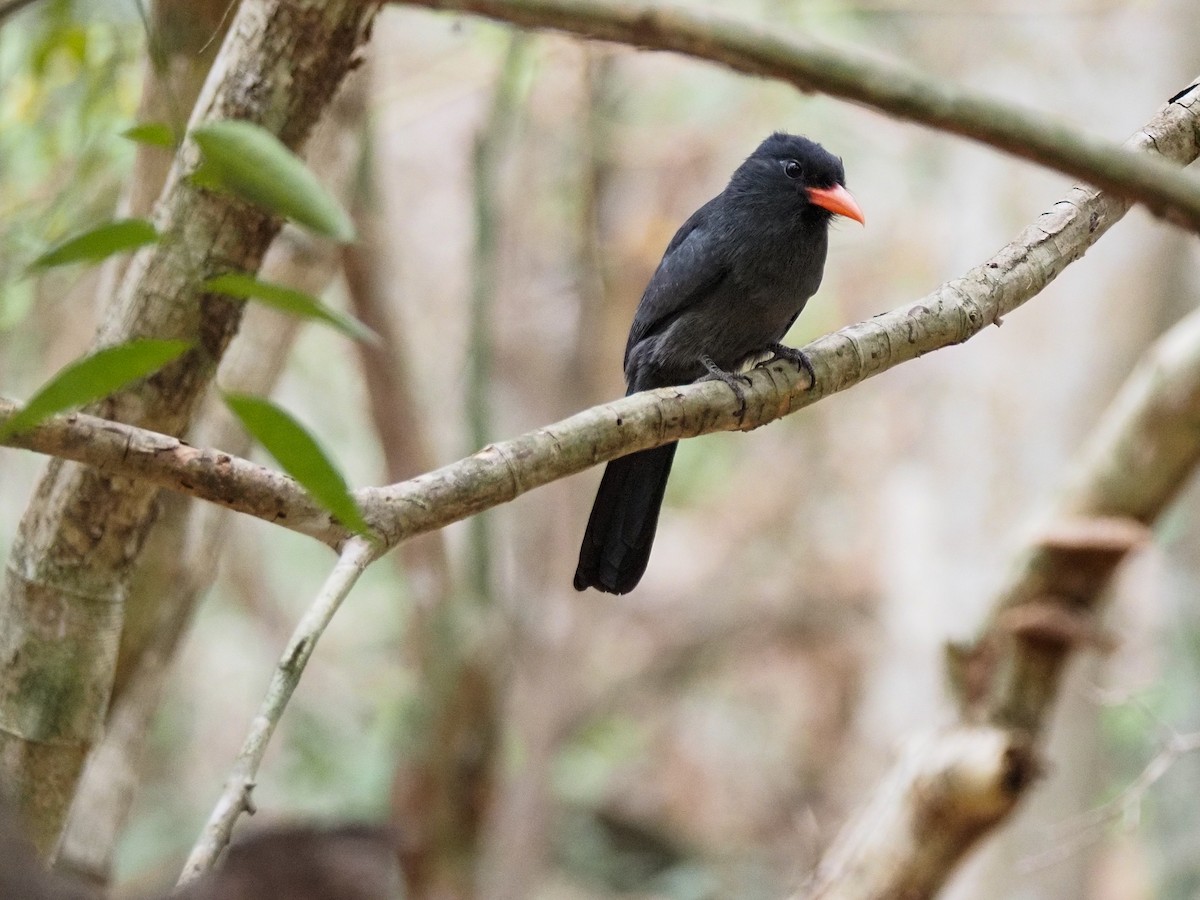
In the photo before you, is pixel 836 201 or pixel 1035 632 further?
pixel 1035 632

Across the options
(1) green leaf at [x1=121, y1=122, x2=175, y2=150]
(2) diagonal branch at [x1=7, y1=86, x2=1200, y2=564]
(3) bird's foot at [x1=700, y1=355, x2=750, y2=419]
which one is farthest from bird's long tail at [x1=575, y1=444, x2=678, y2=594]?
(1) green leaf at [x1=121, y1=122, x2=175, y2=150]

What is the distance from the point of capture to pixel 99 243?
1.27 metres

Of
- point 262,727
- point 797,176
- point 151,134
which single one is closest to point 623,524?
point 797,176

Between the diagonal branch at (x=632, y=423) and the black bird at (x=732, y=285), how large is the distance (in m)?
0.65

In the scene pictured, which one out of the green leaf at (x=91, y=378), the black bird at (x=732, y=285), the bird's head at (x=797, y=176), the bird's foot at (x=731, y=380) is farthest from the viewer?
the bird's head at (x=797, y=176)

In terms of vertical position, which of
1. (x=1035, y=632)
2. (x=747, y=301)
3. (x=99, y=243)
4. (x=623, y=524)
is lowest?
(x=99, y=243)

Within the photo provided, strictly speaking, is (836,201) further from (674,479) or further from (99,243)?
(674,479)

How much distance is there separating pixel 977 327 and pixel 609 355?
4.57 m

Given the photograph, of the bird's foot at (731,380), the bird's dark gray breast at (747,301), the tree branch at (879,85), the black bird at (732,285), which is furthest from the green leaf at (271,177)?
the bird's dark gray breast at (747,301)

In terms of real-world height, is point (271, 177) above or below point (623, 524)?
below

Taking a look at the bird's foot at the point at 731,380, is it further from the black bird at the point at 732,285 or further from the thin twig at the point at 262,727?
the thin twig at the point at 262,727

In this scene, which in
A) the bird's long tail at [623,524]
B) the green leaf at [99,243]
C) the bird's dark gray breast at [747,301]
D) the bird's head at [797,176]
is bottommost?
the green leaf at [99,243]

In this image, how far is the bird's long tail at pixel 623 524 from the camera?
2.81 meters

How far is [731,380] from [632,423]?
61 centimetres
